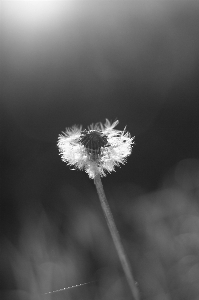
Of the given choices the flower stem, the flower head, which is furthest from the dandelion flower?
the flower stem

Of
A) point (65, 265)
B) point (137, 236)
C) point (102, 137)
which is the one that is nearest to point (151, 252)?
point (137, 236)

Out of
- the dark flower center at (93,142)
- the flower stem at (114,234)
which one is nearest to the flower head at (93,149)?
the dark flower center at (93,142)

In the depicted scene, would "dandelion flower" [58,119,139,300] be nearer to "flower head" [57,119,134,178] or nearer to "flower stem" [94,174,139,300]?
"flower head" [57,119,134,178]

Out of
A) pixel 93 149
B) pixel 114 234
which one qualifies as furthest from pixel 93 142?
pixel 114 234

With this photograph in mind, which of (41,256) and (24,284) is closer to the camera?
(24,284)

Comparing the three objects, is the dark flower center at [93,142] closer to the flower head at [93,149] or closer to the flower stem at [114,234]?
the flower head at [93,149]

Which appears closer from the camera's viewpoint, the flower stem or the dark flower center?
the flower stem

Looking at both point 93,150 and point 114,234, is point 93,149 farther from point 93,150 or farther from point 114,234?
point 114,234

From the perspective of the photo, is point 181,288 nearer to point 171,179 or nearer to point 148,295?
point 148,295
